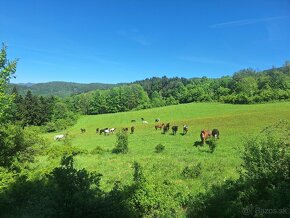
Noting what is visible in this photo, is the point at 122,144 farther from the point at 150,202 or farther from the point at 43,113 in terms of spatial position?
the point at 43,113

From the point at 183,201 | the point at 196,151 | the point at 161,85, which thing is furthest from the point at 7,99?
the point at 161,85

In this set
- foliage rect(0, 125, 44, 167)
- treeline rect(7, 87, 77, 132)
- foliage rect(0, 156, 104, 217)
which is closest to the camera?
foliage rect(0, 156, 104, 217)

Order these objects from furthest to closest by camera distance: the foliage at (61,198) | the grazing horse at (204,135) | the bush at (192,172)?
the grazing horse at (204,135) < the bush at (192,172) < the foliage at (61,198)

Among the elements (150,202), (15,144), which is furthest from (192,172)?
(15,144)

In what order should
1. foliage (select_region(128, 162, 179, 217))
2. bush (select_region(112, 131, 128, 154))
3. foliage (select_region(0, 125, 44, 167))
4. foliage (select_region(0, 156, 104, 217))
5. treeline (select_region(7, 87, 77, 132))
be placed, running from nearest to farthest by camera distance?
foliage (select_region(0, 156, 104, 217)), foliage (select_region(128, 162, 179, 217)), foliage (select_region(0, 125, 44, 167)), bush (select_region(112, 131, 128, 154)), treeline (select_region(7, 87, 77, 132))

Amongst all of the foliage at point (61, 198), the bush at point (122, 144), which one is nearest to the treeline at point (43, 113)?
the bush at point (122, 144)

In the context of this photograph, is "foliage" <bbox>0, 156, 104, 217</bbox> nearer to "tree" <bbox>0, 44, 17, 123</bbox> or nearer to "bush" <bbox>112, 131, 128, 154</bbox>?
"tree" <bbox>0, 44, 17, 123</bbox>

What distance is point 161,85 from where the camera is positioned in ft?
653

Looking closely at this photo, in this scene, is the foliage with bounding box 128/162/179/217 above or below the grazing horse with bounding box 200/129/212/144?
below

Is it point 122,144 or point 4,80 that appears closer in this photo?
point 4,80

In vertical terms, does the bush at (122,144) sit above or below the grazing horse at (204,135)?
below

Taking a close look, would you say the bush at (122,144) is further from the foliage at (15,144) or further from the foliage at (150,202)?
the foliage at (150,202)

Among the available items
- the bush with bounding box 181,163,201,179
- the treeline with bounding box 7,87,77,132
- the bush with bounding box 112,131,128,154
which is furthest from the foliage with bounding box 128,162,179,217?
the treeline with bounding box 7,87,77,132

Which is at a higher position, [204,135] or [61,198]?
[204,135]
